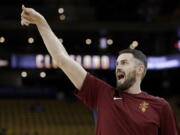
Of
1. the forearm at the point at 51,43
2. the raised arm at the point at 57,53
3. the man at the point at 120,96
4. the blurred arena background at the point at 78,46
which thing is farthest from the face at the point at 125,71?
the blurred arena background at the point at 78,46

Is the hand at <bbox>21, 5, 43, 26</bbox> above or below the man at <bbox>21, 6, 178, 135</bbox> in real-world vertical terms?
above

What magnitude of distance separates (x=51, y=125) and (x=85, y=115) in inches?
90.1

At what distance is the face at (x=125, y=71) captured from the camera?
94.0 inches

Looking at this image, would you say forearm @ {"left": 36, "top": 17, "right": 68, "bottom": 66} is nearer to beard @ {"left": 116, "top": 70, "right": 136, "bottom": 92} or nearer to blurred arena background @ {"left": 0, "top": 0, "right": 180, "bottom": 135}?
beard @ {"left": 116, "top": 70, "right": 136, "bottom": 92}

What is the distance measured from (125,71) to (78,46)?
17308 millimetres

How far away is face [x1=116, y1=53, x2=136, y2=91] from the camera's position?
2.39 m

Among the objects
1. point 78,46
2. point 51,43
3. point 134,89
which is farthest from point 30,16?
point 78,46

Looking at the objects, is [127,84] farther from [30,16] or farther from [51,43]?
[30,16]

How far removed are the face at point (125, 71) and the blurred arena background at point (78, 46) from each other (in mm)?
15296

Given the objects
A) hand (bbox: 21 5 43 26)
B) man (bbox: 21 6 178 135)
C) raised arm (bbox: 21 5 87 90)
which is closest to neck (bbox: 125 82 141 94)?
man (bbox: 21 6 178 135)

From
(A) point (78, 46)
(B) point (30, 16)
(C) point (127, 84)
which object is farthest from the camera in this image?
(A) point (78, 46)

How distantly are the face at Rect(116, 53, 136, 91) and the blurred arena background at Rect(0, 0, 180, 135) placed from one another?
15.3 m

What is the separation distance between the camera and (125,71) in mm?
2404

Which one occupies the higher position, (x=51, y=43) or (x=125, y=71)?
(x=51, y=43)
